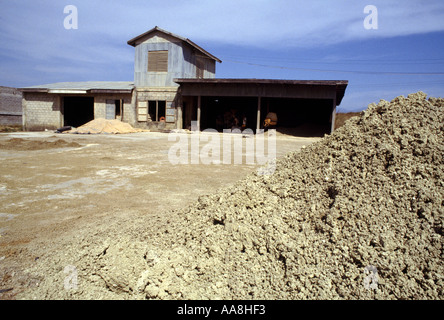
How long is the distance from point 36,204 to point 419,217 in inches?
168

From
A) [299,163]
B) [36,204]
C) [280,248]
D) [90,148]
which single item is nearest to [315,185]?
[299,163]

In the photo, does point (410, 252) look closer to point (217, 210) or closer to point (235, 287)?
point (235, 287)

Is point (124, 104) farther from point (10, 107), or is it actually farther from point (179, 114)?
point (10, 107)

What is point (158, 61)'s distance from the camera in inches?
741

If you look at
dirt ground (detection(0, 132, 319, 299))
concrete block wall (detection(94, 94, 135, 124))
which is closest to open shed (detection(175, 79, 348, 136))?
concrete block wall (detection(94, 94, 135, 124))

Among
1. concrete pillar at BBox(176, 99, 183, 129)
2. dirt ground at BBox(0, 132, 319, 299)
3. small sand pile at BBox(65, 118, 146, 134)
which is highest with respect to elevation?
concrete pillar at BBox(176, 99, 183, 129)

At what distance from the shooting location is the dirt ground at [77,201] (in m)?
2.34

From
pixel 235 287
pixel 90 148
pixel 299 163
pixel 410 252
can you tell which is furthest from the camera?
pixel 90 148

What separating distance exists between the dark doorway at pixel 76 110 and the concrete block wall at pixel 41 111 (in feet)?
3.19

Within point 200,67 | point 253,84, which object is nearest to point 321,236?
point 253,84

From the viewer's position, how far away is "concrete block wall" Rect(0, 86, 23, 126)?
24.4m

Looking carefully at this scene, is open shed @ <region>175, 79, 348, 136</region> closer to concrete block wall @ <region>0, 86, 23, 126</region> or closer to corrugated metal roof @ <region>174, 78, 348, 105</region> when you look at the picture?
corrugated metal roof @ <region>174, 78, 348, 105</region>

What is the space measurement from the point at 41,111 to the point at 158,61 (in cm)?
881
